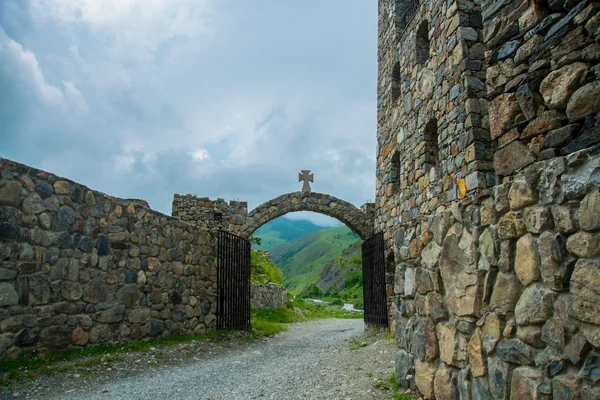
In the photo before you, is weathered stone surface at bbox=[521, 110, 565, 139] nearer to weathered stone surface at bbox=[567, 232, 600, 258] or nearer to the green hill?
weathered stone surface at bbox=[567, 232, 600, 258]

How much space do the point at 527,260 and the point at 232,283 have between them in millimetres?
9110

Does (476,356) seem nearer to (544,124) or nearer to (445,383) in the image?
(445,383)

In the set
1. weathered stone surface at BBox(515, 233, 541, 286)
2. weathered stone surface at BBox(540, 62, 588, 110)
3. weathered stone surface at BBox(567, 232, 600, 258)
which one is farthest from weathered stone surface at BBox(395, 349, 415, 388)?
weathered stone surface at BBox(540, 62, 588, 110)

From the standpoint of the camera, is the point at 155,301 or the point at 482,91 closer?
the point at 482,91

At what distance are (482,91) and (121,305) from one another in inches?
267

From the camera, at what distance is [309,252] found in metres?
87.4

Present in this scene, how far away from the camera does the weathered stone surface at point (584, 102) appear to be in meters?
2.61

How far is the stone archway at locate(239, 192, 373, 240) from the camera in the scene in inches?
625

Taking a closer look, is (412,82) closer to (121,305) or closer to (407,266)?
(407,266)

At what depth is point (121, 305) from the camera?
7.43 metres

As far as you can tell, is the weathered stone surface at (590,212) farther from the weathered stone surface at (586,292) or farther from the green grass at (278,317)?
the green grass at (278,317)

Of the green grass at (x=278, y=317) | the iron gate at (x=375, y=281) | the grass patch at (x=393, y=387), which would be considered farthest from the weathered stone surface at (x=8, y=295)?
the iron gate at (x=375, y=281)

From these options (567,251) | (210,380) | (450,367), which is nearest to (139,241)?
(210,380)

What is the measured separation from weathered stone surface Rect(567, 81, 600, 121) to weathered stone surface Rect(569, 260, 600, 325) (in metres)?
0.90
